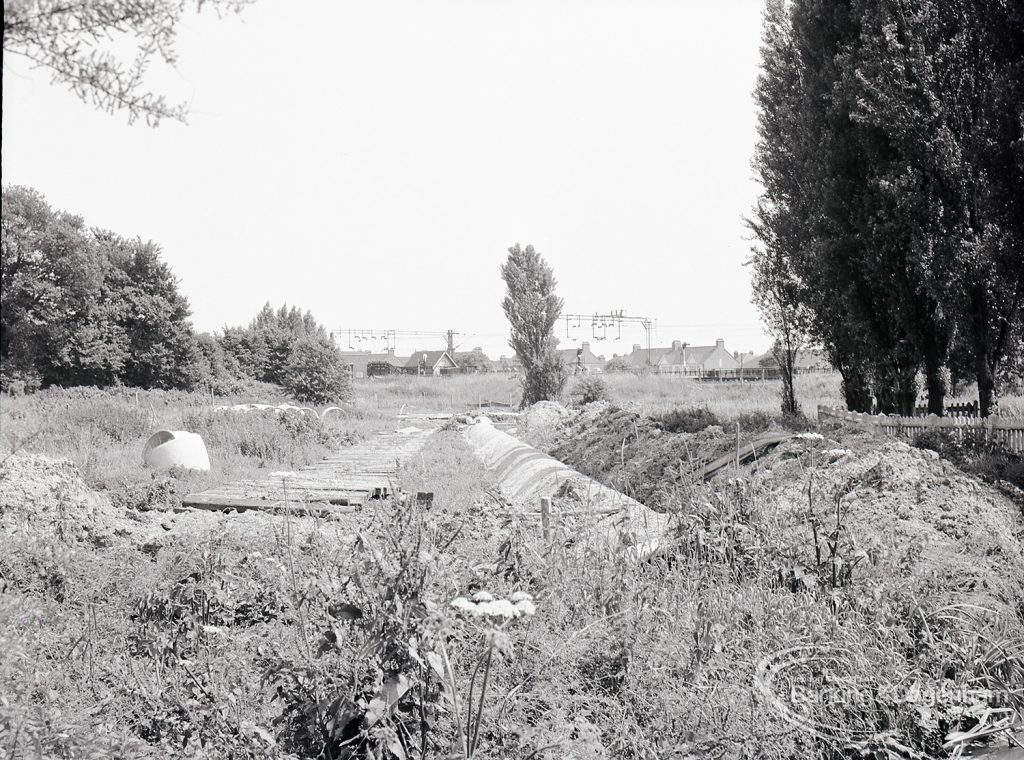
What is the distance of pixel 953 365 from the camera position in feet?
34.3

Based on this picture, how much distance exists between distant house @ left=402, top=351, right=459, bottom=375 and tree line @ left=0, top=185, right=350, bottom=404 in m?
48.2

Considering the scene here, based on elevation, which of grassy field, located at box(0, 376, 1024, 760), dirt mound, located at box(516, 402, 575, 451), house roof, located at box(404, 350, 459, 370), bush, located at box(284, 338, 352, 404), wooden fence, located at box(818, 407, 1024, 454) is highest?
house roof, located at box(404, 350, 459, 370)

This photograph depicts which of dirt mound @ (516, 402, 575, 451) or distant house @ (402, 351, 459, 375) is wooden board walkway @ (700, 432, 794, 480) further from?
distant house @ (402, 351, 459, 375)

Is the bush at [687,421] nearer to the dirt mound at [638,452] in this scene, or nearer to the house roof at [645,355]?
the dirt mound at [638,452]

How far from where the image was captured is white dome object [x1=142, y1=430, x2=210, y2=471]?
329 inches

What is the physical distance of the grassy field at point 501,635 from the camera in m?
2.12

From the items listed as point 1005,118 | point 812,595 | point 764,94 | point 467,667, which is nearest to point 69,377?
point 467,667

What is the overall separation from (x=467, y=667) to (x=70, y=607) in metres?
2.13

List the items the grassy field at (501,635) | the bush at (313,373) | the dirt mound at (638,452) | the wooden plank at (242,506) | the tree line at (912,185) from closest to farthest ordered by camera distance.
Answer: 1. the grassy field at (501,635)
2. the wooden plank at (242,506)
3. the dirt mound at (638,452)
4. the tree line at (912,185)
5. the bush at (313,373)

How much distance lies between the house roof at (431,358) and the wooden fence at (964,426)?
57935mm

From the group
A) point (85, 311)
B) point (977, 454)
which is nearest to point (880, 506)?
Answer: point (977, 454)

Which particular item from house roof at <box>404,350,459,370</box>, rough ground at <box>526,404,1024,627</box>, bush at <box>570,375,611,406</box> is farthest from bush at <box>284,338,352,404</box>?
house roof at <box>404,350,459,370</box>

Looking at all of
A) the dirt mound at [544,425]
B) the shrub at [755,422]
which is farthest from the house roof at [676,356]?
the shrub at [755,422]

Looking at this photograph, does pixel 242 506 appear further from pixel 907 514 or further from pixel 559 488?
pixel 907 514
